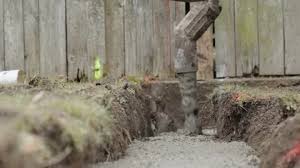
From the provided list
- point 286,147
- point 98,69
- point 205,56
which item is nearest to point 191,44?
point 205,56

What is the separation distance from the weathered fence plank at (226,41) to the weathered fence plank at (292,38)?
1.80 feet

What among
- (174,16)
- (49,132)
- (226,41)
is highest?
(174,16)

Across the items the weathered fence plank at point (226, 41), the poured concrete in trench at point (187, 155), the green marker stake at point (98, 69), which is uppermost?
the weathered fence plank at point (226, 41)

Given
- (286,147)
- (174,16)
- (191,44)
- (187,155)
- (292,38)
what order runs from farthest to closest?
(174,16) → (292,38) → (191,44) → (187,155) → (286,147)

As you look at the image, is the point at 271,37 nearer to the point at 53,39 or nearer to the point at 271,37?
the point at 271,37

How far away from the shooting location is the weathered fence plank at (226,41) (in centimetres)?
677

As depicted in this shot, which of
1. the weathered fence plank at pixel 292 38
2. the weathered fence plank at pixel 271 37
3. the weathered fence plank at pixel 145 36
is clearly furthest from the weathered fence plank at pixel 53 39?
the weathered fence plank at pixel 292 38

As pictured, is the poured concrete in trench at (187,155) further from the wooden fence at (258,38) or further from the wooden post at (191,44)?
the wooden fence at (258,38)

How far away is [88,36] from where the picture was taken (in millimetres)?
6898

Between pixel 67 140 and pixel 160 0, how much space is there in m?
4.98

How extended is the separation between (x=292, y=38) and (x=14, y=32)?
2909 millimetres

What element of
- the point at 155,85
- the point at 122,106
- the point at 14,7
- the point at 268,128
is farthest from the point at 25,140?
the point at 14,7

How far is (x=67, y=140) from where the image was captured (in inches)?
78.4

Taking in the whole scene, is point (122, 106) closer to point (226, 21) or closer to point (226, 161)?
point (226, 161)
